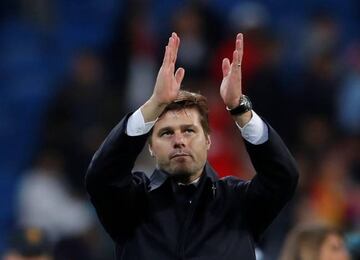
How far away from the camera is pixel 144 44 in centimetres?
1147

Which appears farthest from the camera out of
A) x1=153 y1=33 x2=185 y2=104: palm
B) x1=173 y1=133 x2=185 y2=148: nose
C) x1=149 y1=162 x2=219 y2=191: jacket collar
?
x1=149 y1=162 x2=219 y2=191: jacket collar

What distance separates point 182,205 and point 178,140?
28 centimetres

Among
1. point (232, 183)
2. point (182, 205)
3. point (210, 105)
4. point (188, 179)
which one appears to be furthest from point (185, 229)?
point (210, 105)

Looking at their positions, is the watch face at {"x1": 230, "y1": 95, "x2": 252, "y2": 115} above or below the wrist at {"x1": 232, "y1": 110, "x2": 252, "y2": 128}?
above

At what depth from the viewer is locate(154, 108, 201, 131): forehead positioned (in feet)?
16.8

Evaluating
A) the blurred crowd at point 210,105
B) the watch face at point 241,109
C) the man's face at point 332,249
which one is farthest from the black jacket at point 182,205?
the blurred crowd at point 210,105

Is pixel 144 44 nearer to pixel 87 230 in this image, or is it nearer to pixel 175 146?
pixel 87 230

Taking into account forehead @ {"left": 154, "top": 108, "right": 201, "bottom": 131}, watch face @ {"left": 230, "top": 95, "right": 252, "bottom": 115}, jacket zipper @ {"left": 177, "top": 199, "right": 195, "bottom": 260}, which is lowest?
jacket zipper @ {"left": 177, "top": 199, "right": 195, "bottom": 260}

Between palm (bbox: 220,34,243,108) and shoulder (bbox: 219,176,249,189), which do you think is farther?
shoulder (bbox: 219,176,249,189)

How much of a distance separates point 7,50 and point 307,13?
305 cm

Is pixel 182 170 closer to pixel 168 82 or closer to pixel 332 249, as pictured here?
pixel 168 82

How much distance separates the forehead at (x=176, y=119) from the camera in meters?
5.13

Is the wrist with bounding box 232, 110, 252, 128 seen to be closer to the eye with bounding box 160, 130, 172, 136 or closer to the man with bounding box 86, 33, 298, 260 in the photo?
the man with bounding box 86, 33, 298, 260

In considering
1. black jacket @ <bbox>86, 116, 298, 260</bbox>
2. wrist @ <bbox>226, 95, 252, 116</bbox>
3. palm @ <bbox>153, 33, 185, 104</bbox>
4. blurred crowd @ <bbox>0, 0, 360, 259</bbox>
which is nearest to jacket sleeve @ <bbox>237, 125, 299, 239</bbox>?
black jacket @ <bbox>86, 116, 298, 260</bbox>
